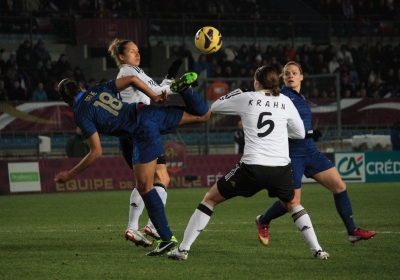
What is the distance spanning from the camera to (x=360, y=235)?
31.8 ft

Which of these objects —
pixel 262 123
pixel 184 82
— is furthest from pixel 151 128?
pixel 262 123

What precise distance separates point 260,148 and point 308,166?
1.69 m

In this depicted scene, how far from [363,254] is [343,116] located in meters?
18.1

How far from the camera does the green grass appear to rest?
25.3 ft

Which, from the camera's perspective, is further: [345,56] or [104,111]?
[345,56]

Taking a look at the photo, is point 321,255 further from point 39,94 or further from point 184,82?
point 39,94

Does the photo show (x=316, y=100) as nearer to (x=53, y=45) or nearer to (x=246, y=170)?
(x=53, y=45)

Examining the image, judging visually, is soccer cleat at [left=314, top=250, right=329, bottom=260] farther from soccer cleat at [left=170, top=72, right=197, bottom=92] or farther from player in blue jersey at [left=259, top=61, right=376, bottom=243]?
soccer cleat at [left=170, top=72, right=197, bottom=92]

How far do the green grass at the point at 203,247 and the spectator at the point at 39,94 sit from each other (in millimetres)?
8330

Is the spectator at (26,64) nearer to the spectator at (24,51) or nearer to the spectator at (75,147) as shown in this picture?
the spectator at (24,51)

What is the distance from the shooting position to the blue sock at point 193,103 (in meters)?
8.66

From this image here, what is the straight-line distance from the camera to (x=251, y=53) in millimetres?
30234

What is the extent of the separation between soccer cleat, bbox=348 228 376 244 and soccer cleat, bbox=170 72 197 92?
2.91 meters

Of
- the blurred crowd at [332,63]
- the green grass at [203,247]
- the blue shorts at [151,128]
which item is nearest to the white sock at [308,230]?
the green grass at [203,247]
